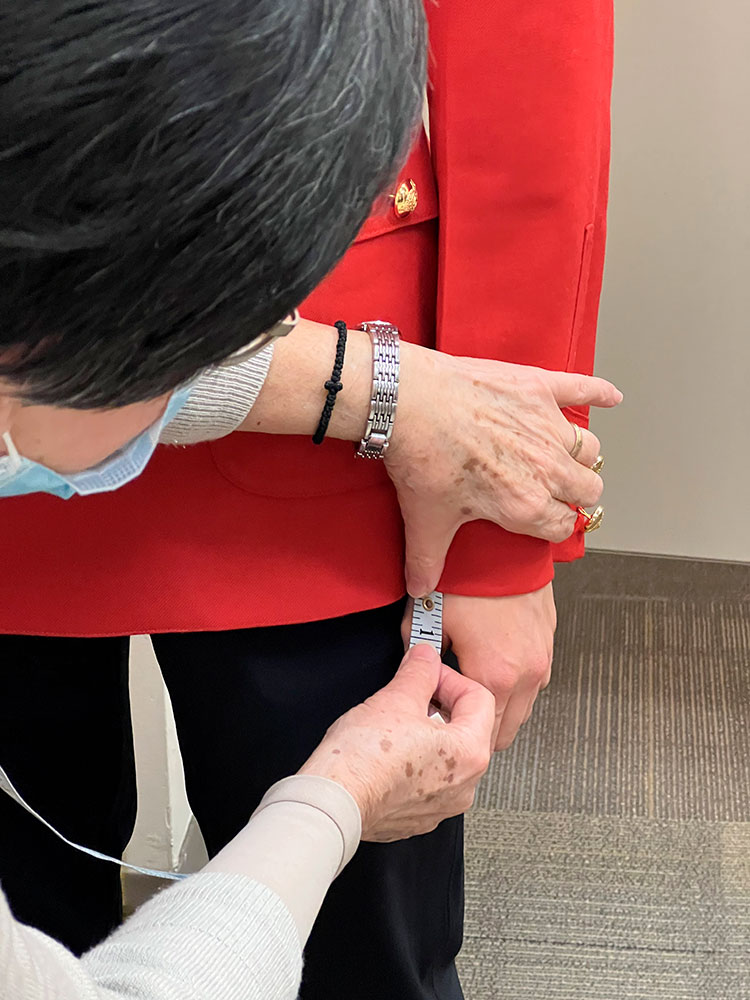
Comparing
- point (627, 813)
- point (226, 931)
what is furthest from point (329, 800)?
point (627, 813)

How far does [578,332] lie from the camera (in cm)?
90

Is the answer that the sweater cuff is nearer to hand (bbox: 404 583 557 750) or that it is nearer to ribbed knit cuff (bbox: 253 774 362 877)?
ribbed knit cuff (bbox: 253 774 362 877)

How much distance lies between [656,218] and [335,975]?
173 cm

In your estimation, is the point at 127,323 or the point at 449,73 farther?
the point at 449,73

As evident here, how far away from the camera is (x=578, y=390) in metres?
0.89

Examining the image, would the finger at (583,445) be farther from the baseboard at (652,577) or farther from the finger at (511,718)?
the baseboard at (652,577)

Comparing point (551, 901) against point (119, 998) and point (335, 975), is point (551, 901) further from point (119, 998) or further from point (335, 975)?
point (119, 998)

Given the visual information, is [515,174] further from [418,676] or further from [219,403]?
[418,676]

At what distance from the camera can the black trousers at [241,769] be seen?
2.92ft

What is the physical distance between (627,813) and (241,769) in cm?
108

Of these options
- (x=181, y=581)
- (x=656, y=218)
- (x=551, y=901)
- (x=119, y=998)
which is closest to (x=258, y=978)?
(x=119, y=998)

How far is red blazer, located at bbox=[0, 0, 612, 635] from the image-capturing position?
0.79m

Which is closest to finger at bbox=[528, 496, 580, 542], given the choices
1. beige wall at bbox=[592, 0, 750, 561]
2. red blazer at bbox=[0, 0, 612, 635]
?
red blazer at bbox=[0, 0, 612, 635]

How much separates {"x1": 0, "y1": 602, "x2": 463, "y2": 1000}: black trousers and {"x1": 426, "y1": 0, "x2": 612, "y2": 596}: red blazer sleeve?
14cm
